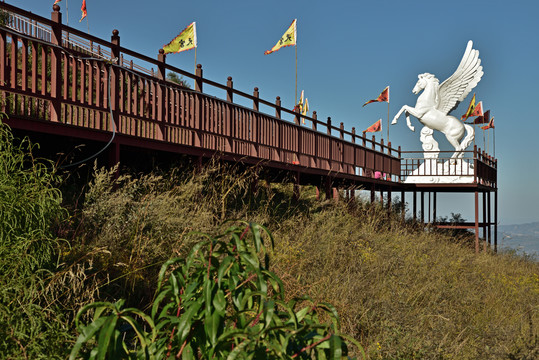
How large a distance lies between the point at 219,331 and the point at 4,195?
8.59 feet

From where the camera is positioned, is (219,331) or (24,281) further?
(24,281)

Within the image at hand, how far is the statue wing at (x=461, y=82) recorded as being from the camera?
25.6 m

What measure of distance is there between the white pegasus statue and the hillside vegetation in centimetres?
1598

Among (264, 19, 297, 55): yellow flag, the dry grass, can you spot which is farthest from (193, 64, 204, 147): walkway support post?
(264, 19, 297, 55): yellow flag

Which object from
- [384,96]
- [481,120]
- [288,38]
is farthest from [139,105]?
[481,120]

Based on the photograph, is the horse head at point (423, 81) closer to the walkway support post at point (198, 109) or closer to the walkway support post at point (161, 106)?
the walkway support post at point (198, 109)

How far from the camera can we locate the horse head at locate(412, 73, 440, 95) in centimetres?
2581

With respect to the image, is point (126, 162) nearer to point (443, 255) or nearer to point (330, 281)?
point (330, 281)

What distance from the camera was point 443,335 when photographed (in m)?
6.23

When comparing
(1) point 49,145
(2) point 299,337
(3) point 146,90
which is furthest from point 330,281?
(2) point 299,337

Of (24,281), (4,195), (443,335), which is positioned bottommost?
(443,335)

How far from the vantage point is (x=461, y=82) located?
25.8 metres

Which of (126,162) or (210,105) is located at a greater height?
(210,105)

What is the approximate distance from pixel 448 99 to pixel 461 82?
1.00 metres
